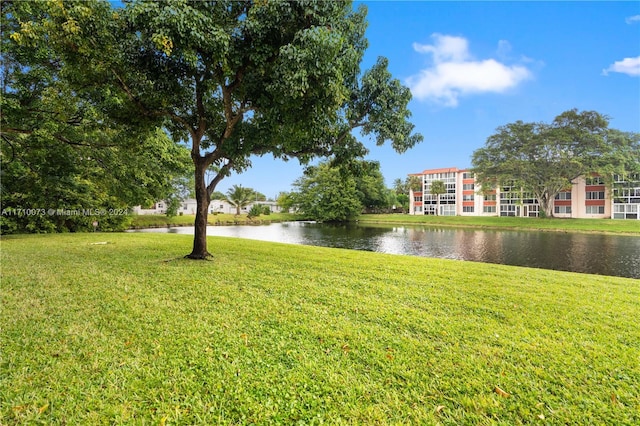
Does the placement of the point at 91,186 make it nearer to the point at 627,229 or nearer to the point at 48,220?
the point at 48,220

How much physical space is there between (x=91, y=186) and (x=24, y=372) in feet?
45.8

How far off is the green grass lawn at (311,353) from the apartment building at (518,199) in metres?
43.9

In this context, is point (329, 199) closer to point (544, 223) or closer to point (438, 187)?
point (438, 187)

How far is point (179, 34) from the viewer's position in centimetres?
456

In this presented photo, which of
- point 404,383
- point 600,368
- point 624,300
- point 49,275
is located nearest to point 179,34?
point 49,275

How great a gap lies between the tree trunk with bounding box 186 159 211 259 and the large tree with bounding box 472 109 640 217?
134 feet

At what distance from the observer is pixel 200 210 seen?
24.9ft

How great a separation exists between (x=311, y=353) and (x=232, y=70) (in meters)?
5.44

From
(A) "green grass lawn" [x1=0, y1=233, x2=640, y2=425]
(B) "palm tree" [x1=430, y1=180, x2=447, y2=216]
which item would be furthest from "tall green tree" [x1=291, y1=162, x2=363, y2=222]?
(A) "green grass lawn" [x1=0, y1=233, x2=640, y2=425]

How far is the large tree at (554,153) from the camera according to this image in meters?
33.8

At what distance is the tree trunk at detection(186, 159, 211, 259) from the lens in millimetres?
7414

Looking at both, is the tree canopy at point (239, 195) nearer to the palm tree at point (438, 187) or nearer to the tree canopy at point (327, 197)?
the tree canopy at point (327, 197)

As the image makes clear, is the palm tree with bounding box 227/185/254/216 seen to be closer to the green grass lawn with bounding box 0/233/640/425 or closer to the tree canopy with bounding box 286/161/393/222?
the tree canopy with bounding box 286/161/393/222

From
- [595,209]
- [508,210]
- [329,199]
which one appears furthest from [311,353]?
[508,210]
